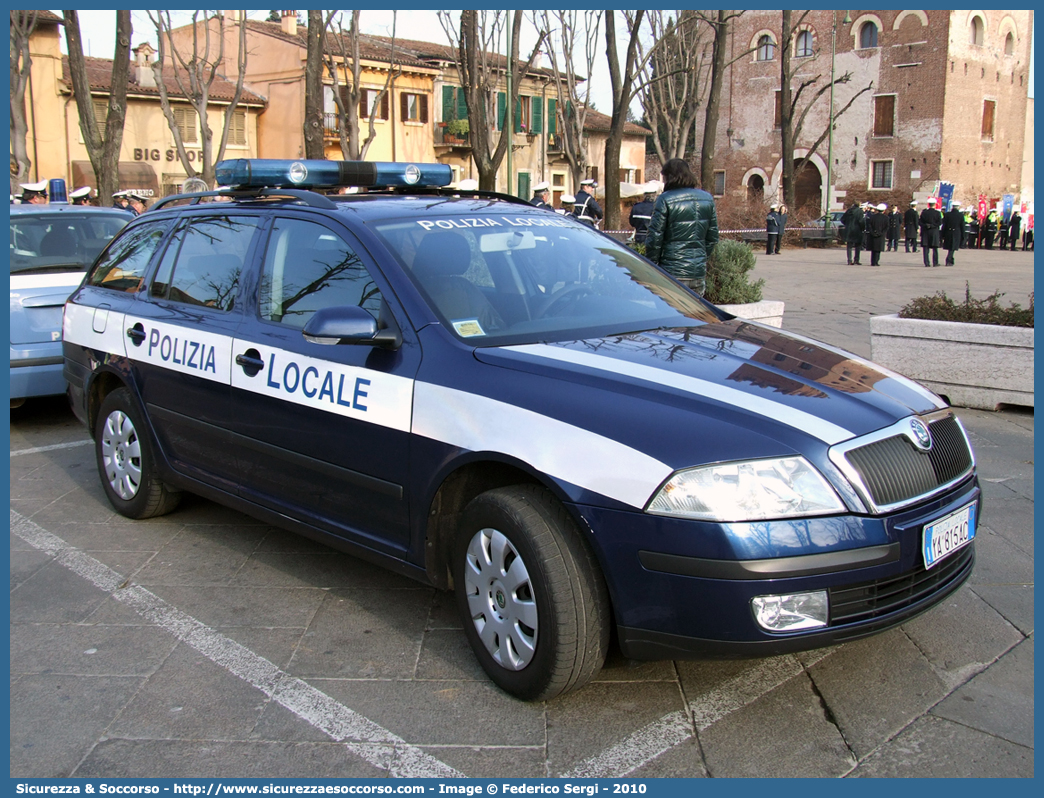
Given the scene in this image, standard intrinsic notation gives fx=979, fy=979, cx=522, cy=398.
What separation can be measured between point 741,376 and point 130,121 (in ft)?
132

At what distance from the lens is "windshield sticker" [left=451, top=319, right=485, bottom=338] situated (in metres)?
3.52

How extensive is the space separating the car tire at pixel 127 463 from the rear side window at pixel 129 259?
61 cm

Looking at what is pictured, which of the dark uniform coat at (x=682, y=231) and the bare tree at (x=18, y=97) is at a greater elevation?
the bare tree at (x=18, y=97)

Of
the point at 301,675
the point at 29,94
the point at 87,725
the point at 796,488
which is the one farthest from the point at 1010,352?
the point at 29,94

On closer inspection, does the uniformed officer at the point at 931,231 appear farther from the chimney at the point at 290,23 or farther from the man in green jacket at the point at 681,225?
the chimney at the point at 290,23

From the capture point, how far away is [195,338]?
4496 mm

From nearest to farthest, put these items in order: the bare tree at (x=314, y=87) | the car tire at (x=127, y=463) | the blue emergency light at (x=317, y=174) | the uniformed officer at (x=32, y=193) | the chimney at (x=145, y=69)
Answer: the blue emergency light at (x=317, y=174)
the car tire at (x=127, y=463)
the uniformed officer at (x=32, y=193)
the bare tree at (x=314, y=87)
the chimney at (x=145, y=69)

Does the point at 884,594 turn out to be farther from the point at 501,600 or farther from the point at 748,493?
the point at 501,600

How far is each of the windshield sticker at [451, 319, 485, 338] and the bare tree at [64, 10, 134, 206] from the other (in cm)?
1654

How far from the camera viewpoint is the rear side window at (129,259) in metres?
5.15

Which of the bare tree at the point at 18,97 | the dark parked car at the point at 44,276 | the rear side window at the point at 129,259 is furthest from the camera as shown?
the bare tree at the point at 18,97

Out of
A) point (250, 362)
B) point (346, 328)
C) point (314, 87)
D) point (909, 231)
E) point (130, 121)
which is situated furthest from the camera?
point (130, 121)

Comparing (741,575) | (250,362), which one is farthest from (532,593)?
(250,362)

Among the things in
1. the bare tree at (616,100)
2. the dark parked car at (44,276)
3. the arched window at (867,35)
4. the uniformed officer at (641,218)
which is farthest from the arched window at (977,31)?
the dark parked car at (44,276)
